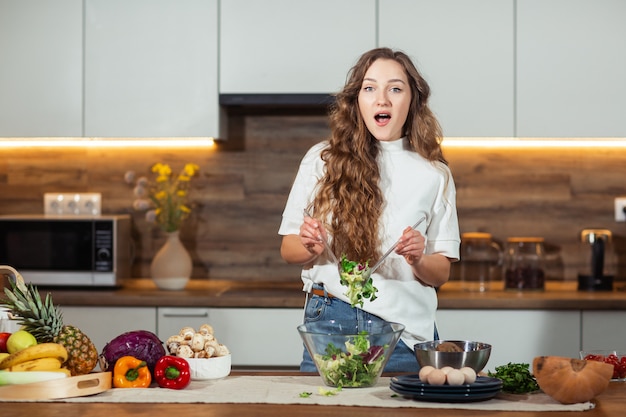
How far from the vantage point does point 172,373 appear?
6.37 ft

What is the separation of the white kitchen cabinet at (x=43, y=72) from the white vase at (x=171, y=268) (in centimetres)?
59

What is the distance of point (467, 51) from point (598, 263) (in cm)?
101

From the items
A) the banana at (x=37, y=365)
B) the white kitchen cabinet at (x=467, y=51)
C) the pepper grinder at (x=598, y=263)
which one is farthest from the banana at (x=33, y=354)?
the pepper grinder at (x=598, y=263)

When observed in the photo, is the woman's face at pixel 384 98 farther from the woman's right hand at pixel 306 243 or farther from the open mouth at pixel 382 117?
the woman's right hand at pixel 306 243

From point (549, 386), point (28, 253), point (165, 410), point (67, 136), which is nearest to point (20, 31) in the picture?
point (67, 136)

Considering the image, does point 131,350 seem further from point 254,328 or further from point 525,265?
point 525,265

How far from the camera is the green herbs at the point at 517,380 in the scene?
1896 millimetres

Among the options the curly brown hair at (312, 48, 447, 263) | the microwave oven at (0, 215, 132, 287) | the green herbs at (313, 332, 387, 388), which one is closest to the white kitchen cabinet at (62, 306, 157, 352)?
the microwave oven at (0, 215, 132, 287)

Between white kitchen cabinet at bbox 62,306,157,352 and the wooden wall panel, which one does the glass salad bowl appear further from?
the wooden wall panel

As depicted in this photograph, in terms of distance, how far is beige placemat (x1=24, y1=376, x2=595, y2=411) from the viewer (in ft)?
5.81

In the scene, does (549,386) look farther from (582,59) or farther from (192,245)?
(192,245)

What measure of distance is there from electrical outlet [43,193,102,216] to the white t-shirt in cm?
174

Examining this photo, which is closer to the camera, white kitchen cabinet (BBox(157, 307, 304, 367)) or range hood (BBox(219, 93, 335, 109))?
white kitchen cabinet (BBox(157, 307, 304, 367))

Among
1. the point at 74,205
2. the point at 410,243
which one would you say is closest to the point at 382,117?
the point at 410,243
